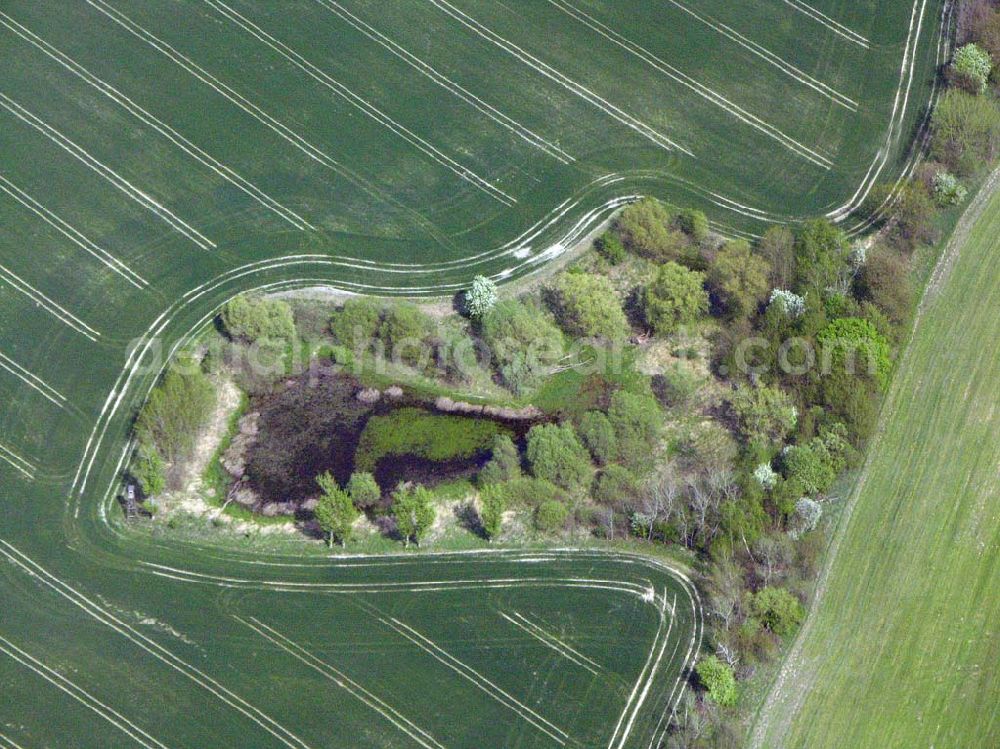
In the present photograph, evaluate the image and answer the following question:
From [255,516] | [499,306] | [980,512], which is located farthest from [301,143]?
[980,512]

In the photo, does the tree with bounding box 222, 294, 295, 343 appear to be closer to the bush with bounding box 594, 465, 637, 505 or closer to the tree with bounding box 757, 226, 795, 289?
the bush with bounding box 594, 465, 637, 505

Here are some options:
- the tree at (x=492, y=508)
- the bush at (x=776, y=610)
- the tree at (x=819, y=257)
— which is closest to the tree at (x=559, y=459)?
the tree at (x=492, y=508)

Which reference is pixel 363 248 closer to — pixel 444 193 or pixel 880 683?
pixel 444 193

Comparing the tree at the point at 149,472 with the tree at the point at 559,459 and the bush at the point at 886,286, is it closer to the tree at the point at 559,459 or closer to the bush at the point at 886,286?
the tree at the point at 559,459

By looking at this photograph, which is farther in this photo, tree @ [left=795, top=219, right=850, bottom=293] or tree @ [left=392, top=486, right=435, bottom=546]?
tree @ [left=795, top=219, right=850, bottom=293]

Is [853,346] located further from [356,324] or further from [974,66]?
[356,324]

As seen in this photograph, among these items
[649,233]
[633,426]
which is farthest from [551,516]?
[649,233]

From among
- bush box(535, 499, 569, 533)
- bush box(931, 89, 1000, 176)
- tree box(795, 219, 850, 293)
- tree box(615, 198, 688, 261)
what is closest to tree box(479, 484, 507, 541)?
bush box(535, 499, 569, 533)
